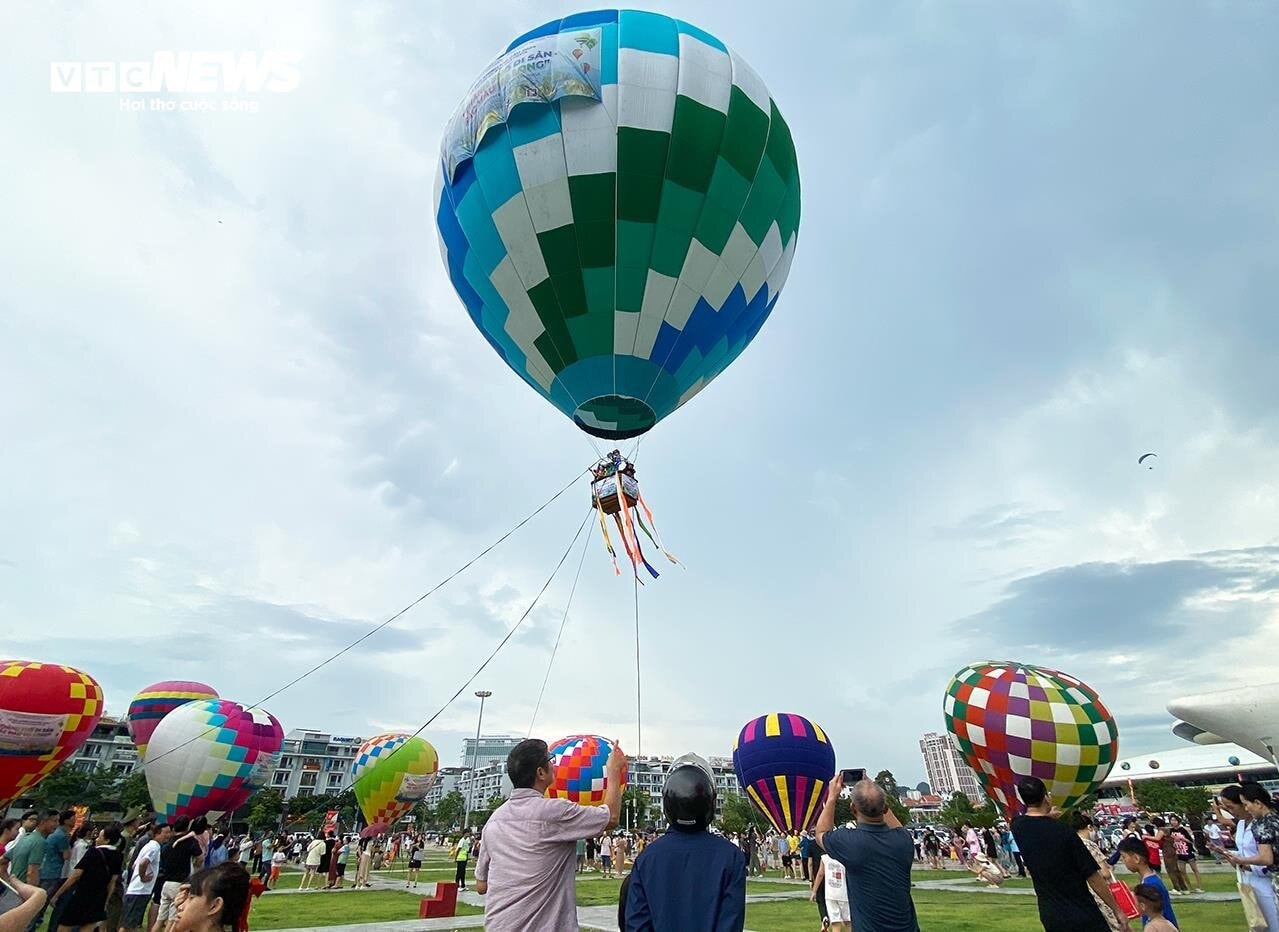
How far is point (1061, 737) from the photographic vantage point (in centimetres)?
1373

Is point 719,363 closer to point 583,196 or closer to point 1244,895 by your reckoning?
point 583,196

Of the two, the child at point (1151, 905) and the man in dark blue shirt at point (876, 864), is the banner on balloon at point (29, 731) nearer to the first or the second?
the man in dark blue shirt at point (876, 864)

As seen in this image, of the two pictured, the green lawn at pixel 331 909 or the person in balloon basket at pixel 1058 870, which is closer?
the person in balloon basket at pixel 1058 870

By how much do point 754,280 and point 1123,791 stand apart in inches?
4600

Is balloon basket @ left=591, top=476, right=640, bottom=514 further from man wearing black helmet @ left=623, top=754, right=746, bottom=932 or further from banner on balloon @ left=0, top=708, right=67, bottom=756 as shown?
banner on balloon @ left=0, top=708, right=67, bottom=756

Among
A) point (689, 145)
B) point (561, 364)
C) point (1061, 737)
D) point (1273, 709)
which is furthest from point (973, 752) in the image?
point (1273, 709)

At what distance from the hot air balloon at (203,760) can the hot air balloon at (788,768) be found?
564 inches

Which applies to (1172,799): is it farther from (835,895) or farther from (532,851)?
(532,851)

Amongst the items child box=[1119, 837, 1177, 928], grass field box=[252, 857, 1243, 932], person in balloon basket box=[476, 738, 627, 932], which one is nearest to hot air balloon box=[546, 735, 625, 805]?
grass field box=[252, 857, 1243, 932]

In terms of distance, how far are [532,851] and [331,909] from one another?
42.7ft

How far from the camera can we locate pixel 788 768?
15.9 metres

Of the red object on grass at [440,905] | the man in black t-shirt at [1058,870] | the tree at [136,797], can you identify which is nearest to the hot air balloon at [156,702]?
the red object on grass at [440,905]

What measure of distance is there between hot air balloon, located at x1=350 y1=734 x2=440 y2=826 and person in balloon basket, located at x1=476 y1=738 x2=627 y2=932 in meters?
22.4

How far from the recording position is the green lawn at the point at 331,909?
1117 cm
